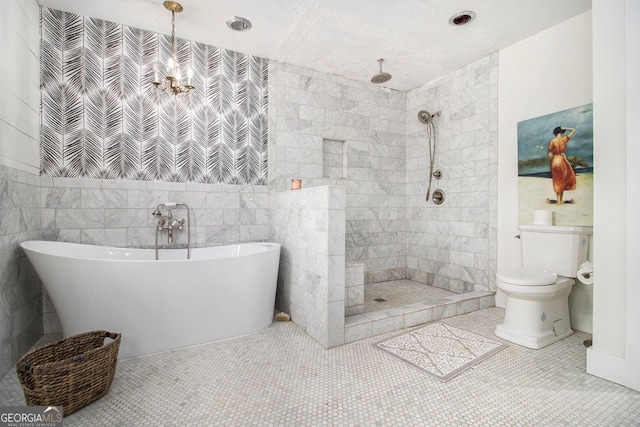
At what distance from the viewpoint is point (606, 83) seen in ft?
5.89

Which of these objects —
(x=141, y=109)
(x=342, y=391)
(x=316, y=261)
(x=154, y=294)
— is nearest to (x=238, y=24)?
(x=141, y=109)

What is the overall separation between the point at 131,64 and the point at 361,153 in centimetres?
259

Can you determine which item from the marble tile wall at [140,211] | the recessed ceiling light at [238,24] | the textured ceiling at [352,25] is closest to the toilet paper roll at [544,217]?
the textured ceiling at [352,25]

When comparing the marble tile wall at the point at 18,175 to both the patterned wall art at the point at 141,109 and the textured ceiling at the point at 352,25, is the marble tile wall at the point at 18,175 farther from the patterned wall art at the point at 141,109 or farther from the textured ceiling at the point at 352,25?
the textured ceiling at the point at 352,25

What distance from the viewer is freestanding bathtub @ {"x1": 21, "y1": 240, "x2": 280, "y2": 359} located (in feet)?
A: 6.33

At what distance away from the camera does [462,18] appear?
2576mm

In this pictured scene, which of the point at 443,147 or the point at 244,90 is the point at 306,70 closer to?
the point at 244,90

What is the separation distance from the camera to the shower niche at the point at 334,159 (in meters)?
3.70

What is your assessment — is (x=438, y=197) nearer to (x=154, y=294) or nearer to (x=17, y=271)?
(x=154, y=294)

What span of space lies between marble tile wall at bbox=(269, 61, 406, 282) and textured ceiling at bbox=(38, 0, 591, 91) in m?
0.36

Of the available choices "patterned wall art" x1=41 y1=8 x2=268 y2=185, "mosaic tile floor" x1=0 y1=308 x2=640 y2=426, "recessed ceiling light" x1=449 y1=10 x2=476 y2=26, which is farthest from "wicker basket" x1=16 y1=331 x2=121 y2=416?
"recessed ceiling light" x1=449 y1=10 x2=476 y2=26

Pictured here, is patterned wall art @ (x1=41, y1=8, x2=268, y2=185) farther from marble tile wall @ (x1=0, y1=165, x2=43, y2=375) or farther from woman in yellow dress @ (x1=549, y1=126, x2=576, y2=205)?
woman in yellow dress @ (x1=549, y1=126, x2=576, y2=205)

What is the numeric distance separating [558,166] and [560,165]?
17 mm

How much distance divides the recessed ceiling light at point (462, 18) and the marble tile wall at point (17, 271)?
3467mm
